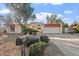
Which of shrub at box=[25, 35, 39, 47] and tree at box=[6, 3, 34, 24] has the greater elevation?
tree at box=[6, 3, 34, 24]

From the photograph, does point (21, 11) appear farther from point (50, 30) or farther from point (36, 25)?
point (50, 30)

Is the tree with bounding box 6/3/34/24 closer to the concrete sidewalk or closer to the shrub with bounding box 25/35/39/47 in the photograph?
the shrub with bounding box 25/35/39/47

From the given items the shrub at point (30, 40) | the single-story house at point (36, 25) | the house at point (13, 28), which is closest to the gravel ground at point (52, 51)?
the shrub at point (30, 40)

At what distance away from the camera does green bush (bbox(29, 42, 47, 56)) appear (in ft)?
14.8

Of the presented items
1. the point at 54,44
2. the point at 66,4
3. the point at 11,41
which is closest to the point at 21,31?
the point at 11,41

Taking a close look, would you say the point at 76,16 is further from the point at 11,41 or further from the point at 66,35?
the point at 11,41

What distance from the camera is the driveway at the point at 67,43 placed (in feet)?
14.9

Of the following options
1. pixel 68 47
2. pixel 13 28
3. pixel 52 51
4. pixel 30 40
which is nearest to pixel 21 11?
pixel 13 28

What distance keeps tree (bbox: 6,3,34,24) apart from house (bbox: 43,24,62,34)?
1.18 feet

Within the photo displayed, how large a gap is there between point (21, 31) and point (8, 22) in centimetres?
28

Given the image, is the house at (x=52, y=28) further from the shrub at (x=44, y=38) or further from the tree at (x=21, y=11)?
the tree at (x=21, y=11)

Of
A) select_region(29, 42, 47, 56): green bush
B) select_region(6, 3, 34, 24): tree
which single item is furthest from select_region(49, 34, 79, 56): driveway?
select_region(6, 3, 34, 24): tree

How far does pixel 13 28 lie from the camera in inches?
182

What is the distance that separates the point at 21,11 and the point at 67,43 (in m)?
1.01
